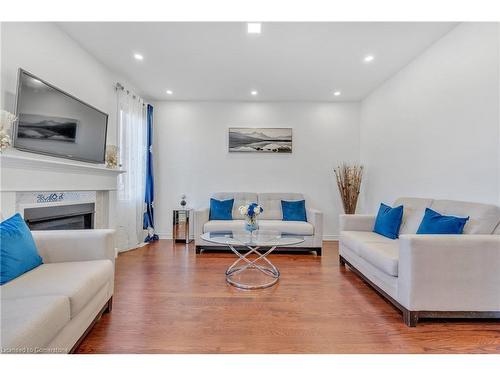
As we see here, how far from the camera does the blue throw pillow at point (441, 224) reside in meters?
1.97

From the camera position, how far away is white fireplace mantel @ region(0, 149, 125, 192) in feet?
6.09

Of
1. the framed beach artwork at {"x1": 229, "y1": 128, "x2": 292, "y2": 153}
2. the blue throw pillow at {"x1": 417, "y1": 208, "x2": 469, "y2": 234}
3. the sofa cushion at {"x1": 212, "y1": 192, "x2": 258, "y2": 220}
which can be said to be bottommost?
the blue throw pillow at {"x1": 417, "y1": 208, "x2": 469, "y2": 234}

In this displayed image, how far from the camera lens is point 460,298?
1.76 meters

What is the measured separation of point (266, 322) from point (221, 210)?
239 centimetres

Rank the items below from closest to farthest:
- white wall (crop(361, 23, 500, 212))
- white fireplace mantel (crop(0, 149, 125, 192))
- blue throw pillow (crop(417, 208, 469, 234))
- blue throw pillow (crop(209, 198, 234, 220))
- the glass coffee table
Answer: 1. white fireplace mantel (crop(0, 149, 125, 192))
2. blue throw pillow (crop(417, 208, 469, 234))
3. white wall (crop(361, 23, 500, 212))
4. the glass coffee table
5. blue throw pillow (crop(209, 198, 234, 220))

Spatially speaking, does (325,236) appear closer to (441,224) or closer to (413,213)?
(413,213)

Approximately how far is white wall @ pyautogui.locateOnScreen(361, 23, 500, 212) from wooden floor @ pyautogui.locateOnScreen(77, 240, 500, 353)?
1322 millimetres

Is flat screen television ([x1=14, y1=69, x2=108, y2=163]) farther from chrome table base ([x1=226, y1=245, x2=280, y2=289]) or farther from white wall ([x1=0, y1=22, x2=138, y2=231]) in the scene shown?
chrome table base ([x1=226, y1=245, x2=280, y2=289])

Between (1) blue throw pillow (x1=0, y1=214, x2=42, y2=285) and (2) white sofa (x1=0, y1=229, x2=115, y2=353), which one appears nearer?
(2) white sofa (x1=0, y1=229, x2=115, y2=353)

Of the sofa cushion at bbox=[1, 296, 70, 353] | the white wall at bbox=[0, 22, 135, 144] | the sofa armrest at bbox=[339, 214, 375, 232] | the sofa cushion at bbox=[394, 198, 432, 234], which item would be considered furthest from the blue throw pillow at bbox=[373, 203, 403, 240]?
the white wall at bbox=[0, 22, 135, 144]

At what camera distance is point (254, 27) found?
2.40 m

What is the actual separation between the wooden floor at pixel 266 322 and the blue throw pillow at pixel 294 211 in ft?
4.53
